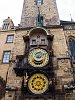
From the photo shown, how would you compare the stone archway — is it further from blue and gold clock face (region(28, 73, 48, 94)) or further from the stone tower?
the stone tower

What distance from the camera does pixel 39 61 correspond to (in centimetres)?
1436

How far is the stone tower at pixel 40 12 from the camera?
60.0 ft

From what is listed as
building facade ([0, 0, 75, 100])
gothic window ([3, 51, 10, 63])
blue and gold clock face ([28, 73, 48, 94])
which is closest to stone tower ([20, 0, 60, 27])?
building facade ([0, 0, 75, 100])

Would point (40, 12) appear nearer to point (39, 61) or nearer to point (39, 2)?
point (39, 2)

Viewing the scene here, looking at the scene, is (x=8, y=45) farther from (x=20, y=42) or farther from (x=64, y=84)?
(x=64, y=84)

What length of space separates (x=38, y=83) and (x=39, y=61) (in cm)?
173

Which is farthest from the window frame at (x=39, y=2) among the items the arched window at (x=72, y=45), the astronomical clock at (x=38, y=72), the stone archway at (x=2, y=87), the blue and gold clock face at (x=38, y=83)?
the blue and gold clock face at (x=38, y=83)

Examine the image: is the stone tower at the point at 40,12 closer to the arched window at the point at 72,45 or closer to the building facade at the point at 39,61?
the building facade at the point at 39,61

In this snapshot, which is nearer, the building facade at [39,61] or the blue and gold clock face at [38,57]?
the building facade at [39,61]

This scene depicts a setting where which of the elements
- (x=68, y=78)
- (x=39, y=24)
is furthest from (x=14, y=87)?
(x=39, y=24)

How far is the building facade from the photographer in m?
12.9

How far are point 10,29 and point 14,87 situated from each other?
950 centimetres

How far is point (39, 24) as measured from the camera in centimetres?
1747

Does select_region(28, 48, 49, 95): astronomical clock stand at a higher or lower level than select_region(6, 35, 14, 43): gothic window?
lower
